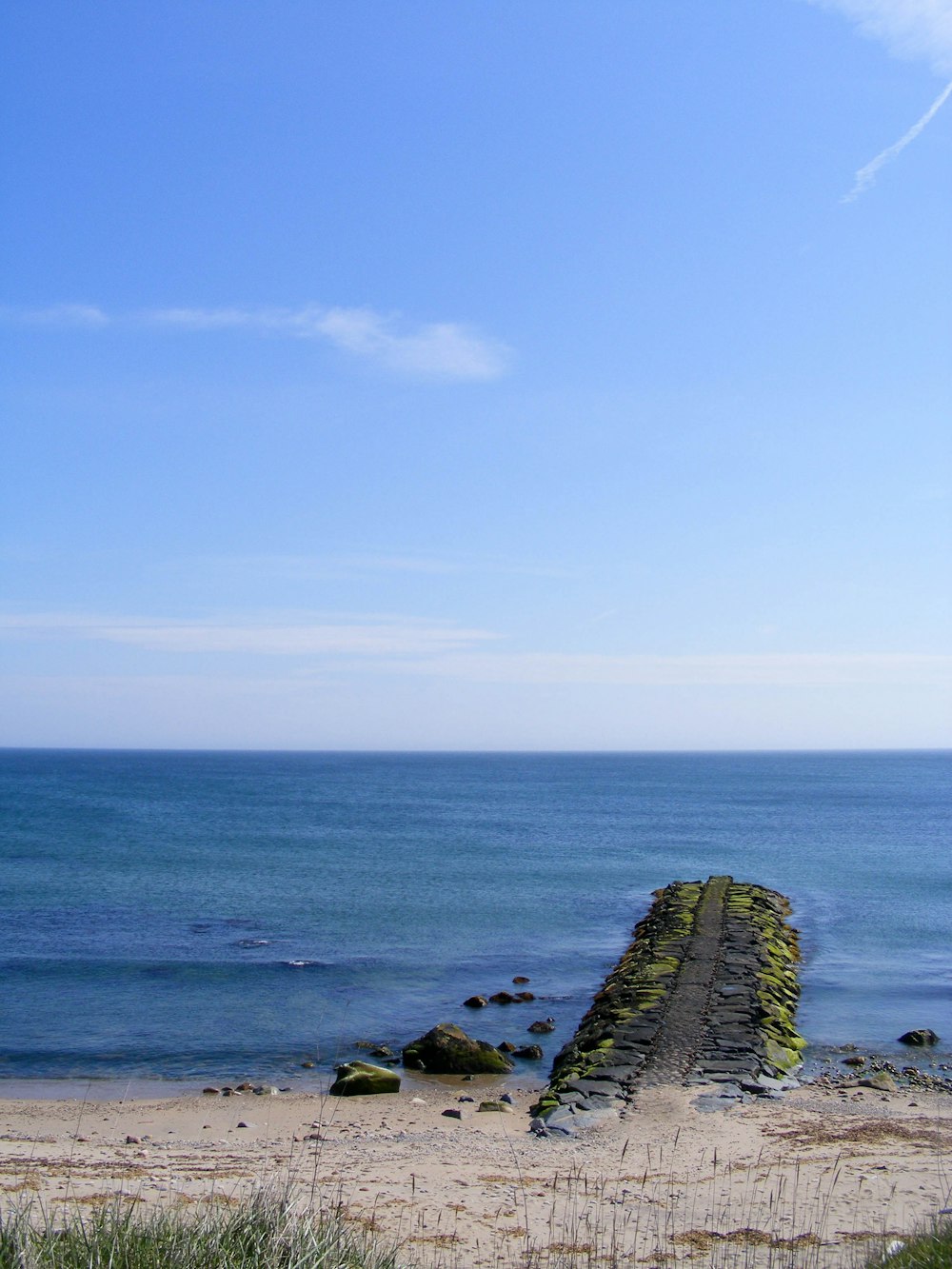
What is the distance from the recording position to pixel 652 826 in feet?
276

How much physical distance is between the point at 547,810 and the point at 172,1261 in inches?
3637

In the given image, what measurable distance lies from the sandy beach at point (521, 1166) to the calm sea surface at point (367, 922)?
10.6ft

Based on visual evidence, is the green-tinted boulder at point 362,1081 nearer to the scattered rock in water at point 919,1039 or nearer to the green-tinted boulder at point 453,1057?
the green-tinted boulder at point 453,1057

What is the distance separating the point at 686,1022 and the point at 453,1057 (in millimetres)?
5595

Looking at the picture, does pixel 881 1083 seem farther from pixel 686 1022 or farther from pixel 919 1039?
pixel 686 1022

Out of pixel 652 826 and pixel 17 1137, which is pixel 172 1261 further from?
pixel 652 826

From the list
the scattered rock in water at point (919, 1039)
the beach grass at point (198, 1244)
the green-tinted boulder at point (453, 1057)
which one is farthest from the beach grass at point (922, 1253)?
the scattered rock in water at point (919, 1039)

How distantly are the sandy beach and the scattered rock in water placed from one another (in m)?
3.84

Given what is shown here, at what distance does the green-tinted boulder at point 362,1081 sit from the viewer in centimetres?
2058

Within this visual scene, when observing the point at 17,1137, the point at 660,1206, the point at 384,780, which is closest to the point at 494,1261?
the point at 660,1206

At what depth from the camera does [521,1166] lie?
15.6 metres

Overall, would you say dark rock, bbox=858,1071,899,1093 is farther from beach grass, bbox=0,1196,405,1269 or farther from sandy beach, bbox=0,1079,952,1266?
beach grass, bbox=0,1196,405,1269

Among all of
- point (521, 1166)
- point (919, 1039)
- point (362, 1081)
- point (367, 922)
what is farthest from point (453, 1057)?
point (367, 922)

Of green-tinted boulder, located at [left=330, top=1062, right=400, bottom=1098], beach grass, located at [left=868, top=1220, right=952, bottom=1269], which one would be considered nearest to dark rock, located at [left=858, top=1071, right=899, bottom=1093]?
green-tinted boulder, located at [left=330, top=1062, right=400, bottom=1098]
